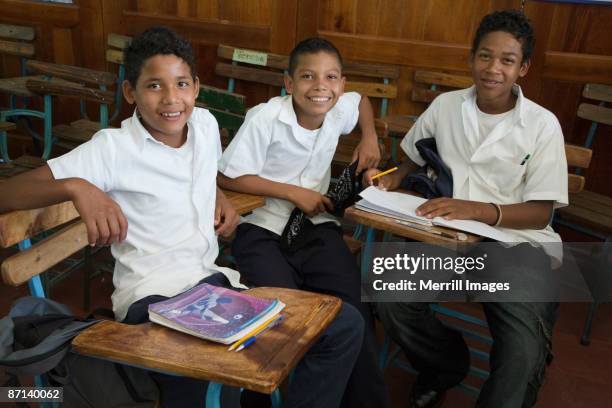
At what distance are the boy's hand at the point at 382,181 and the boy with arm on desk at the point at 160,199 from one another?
0.51 meters

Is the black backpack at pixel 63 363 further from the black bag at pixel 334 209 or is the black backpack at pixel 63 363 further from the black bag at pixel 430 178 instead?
the black bag at pixel 430 178

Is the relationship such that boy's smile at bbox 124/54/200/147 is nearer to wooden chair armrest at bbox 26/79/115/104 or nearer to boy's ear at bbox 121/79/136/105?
boy's ear at bbox 121/79/136/105

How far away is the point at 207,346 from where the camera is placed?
40.3 inches

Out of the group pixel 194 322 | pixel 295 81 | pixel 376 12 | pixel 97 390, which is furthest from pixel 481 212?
pixel 376 12

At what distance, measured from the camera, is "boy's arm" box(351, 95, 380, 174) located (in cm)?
194

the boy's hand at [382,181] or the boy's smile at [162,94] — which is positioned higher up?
the boy's smile at [162,94]

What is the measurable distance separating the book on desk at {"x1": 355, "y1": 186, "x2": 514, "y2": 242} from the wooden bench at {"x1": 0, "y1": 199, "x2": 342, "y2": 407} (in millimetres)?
458

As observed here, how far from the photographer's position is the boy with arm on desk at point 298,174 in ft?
5.85

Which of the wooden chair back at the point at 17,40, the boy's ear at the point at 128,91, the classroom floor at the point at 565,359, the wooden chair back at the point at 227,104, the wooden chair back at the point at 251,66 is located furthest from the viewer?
the wooden chair back at the point at 17,40

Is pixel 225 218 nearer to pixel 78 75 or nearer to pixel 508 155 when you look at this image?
pixel 508 155

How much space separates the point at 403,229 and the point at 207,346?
2.28 feet

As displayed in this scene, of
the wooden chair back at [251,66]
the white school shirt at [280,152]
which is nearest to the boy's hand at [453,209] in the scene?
the white school shirt at [280,152]

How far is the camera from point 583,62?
2736 millimetres

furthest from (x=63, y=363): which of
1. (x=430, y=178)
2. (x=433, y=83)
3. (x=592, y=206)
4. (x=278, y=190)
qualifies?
(x=433, y=83)
